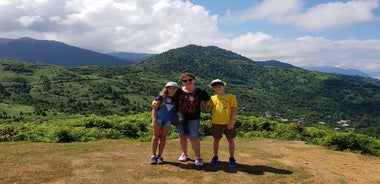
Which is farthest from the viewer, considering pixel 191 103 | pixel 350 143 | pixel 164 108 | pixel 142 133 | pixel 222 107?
pixel 142 133

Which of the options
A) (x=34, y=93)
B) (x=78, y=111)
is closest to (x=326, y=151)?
(x=78, y=111)

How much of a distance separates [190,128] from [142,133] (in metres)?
7.62

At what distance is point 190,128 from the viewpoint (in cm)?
1137

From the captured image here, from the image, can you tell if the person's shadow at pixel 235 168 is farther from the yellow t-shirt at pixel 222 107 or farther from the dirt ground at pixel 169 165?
the yellow t-shirt at pixel 222 107

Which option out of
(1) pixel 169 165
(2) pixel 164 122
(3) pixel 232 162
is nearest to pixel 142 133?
(1) pixel 169 165

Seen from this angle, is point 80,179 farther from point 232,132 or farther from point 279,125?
point 279,125

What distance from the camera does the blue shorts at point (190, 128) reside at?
1132 cm

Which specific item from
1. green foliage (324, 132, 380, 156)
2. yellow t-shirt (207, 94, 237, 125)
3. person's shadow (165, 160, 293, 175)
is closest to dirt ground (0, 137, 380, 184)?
person's shadow (165, 160, 293, 175)

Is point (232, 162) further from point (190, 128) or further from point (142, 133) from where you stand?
point (142, 133)

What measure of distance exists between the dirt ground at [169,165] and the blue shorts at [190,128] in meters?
0.90

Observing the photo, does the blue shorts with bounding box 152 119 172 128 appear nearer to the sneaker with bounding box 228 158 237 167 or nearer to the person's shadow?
the person's shadow

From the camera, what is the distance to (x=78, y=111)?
149 m

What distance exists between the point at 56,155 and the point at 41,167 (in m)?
1.73

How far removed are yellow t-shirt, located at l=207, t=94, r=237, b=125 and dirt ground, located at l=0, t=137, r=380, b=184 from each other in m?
1.35
